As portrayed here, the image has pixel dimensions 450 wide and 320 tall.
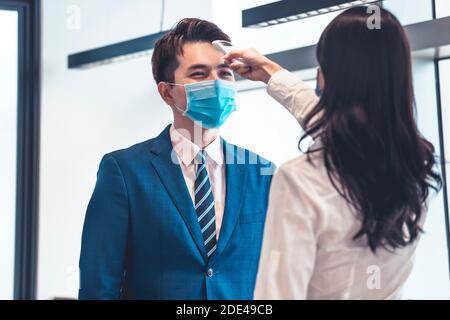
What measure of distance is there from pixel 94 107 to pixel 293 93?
1.39m

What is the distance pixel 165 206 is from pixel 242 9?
791mm

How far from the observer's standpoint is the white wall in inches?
97.5

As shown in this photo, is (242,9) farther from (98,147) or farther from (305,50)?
(98,147)

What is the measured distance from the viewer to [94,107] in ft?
8.96

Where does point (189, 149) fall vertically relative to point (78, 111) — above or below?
below

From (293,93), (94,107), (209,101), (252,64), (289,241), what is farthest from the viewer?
(94,107)

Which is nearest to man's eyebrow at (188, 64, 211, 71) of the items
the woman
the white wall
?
the woman

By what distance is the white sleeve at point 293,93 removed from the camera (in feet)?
4.91

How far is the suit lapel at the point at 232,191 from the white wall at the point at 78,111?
58cm

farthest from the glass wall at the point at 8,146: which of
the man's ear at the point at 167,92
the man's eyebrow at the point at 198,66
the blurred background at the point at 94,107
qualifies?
the man's eyebrow at the point at 198,66

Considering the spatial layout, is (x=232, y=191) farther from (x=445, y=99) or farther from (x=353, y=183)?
(x=445, y=99)

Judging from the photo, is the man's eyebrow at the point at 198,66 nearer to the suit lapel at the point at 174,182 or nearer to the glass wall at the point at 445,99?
the suit lapel at the point at 174,182

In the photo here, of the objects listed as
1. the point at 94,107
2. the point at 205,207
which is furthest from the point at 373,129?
the point at 94,107

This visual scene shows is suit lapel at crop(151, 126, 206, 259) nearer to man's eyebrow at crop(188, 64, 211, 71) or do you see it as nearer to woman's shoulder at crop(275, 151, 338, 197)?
man's eyebrow at crop(188, 64, 211, 71)
